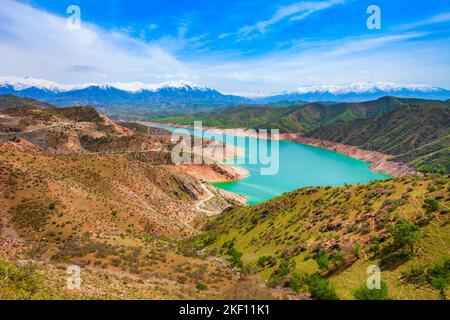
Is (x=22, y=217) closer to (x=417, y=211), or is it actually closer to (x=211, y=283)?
(x=211, y=283)

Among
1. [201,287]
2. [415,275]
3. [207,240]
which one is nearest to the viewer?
[415,275]

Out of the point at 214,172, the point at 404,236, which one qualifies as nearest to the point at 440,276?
the point at 404,236

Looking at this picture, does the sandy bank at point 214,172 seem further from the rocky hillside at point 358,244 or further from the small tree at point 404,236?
the small tree at point 404,236

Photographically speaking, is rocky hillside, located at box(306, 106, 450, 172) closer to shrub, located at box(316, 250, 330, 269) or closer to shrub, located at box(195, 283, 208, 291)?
shrub, located at box(316, 250, 330, 269)

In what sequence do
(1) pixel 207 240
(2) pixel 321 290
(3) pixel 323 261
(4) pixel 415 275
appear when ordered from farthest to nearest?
(1) pixel 207 240
(3) pixel 323 261
(4) pixel 415 275
(2) pixel 321 290

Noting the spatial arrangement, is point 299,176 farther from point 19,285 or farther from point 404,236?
point 19,285
